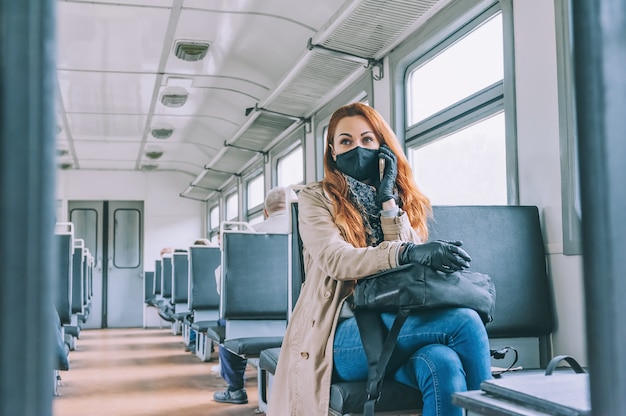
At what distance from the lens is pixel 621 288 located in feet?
1.18

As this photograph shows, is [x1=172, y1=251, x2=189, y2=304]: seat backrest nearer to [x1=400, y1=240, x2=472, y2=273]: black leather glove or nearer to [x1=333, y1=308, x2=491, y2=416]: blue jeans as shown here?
[x1=333, y1=308, x2=491, y2=416]: blue jeans

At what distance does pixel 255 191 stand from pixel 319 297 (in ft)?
24.7

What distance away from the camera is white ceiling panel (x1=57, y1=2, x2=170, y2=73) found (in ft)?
18.1

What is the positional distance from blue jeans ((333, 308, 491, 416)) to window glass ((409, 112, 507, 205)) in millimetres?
1714

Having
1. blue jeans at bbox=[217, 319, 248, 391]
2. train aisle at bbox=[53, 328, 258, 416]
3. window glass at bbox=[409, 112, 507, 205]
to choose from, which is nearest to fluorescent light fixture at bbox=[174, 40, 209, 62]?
window glass at bbox=[409, 112, 507, 205]

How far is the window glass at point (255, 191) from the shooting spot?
9.35 m

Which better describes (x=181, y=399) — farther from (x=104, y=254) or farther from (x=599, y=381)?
(x=104, y=254)

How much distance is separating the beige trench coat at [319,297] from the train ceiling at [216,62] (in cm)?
173

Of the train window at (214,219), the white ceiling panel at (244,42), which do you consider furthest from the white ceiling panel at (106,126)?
the train window at (214,219)

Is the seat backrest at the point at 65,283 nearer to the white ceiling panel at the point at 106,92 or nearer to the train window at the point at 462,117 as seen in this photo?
the train window at the point at 462,117

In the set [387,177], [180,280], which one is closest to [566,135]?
[387,177]

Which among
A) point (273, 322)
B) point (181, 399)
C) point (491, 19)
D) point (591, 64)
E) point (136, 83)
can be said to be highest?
point (136, 83)

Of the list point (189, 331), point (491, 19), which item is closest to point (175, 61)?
point (189, 331)

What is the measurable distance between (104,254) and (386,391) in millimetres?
11235
